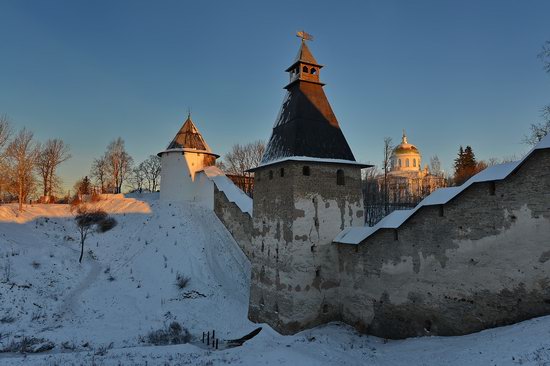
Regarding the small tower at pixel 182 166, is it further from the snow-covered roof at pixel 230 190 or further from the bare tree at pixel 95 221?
the bare tree at pixel 95 221

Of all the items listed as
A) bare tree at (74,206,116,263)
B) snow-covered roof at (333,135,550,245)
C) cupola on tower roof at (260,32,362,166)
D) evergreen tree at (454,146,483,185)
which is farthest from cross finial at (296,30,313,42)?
evergreen tree at (454,146,483,185)

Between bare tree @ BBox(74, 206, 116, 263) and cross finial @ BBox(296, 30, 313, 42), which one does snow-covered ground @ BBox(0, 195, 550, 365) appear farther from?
cross finial @ BBox(296, 30, 313, 42)

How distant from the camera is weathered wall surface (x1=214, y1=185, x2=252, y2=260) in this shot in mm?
20188

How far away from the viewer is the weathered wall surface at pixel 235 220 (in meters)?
20.2

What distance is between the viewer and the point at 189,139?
28.7 meters

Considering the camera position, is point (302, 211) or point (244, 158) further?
point (244, 158)

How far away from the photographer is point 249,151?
43.7 metres

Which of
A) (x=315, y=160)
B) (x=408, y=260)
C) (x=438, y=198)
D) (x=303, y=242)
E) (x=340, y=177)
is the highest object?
(x=315, y=160)

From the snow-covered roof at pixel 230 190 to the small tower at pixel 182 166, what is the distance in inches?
56.3

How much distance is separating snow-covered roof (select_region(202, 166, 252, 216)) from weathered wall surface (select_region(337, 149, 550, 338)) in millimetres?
9358

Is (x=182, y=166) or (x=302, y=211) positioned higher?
(x=182, y=166)

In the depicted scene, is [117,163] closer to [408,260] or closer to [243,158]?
[243,158]

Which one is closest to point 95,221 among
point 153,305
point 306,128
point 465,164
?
point 153,305

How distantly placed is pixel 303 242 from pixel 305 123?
190 inches
